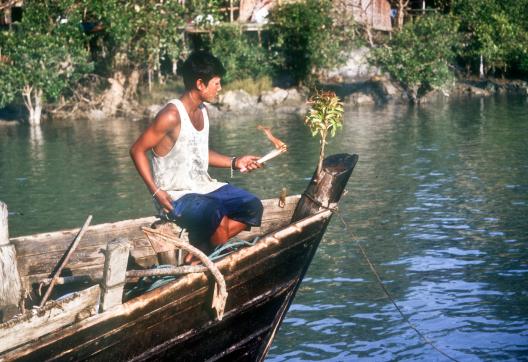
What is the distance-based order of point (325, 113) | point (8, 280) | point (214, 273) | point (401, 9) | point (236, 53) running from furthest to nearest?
point (401, 9), point (236, 53), point (325, 113), point (8, 280), point (214, 273)

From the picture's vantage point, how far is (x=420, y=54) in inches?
1289

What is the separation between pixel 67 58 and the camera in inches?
1136

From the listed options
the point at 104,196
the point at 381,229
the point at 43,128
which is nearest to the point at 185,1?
the point at 43,128

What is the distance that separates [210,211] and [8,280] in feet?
4.97

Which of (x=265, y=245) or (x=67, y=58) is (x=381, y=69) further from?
(x=265, y=245)

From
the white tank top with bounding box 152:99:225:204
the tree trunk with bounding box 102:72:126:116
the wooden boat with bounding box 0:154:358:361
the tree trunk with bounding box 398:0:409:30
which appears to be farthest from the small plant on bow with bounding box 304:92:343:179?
the tree trunk with bounding box 398:0:409:30

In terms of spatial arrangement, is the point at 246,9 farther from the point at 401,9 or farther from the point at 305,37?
the point at 401,9

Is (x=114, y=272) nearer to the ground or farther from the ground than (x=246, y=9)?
nearer to the ground

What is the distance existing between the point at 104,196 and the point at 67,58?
49.6 feet

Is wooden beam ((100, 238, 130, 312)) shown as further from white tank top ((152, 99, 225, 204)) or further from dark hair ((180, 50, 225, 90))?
dark hair ((180, 50, 225, 90))

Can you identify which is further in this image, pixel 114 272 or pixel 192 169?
pixel 192 169

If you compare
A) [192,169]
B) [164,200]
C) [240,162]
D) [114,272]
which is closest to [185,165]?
[192,169]

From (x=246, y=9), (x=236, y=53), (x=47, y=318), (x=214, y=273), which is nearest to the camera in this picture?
(x=47, y=318)

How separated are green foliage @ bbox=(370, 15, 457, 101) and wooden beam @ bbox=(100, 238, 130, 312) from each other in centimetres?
2897
